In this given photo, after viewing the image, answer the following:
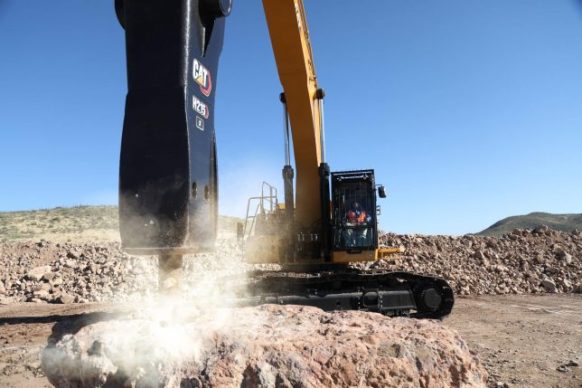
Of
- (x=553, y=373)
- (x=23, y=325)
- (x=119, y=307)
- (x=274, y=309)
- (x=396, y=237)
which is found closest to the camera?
(x=274, y=309)

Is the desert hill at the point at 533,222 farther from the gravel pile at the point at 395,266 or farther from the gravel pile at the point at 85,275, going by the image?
the gravel pile at the point at 85,275

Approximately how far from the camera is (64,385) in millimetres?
2758

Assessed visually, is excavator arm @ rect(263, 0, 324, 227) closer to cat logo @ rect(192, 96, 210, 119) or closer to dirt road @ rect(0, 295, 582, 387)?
dirt road @ rect(0, 295, 582, 387)

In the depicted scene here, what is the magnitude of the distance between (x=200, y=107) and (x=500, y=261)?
1712 centimetres

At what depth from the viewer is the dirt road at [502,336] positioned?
5.67 metres

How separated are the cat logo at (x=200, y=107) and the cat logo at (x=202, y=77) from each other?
0.28 feet

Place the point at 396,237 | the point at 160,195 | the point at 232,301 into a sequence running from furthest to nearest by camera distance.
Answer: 1. the point at 396,237
2. the point at 232,301
3. the point at 160,195

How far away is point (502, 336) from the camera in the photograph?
26.9 feet

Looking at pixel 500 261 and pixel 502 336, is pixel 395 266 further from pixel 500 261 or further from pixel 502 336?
pixel 502 336

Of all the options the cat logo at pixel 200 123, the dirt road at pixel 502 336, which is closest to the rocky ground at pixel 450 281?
the dirt road at pixel 502 336

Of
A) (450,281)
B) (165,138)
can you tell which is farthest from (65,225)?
(165,138)

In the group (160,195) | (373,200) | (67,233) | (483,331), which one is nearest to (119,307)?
(373,200)

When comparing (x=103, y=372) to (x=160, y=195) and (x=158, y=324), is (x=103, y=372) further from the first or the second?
(x=160, y=195)

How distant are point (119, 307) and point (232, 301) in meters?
3.89
